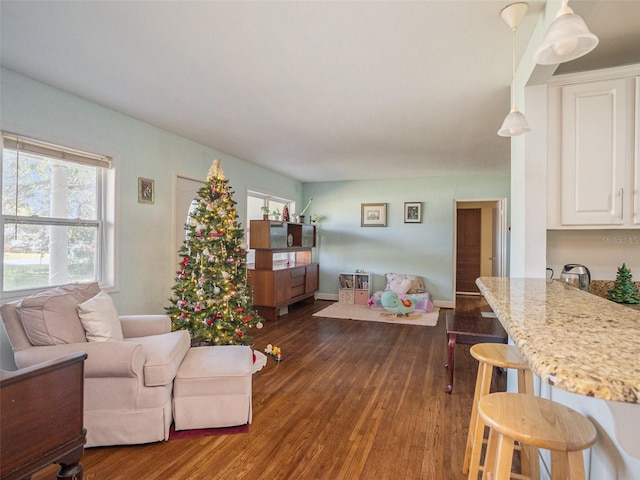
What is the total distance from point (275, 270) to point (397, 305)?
2.04m

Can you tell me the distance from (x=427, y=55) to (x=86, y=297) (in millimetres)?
2838

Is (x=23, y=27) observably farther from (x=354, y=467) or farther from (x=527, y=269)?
(x=527, y=269)

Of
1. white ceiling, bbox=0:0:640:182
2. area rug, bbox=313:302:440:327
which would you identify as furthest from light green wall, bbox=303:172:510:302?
white ceiling, bbox=0:0:640:182

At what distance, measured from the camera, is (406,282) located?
6.35m

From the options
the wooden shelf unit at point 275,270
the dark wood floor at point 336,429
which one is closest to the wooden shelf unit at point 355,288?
the wooden shelf unit at point 275,270

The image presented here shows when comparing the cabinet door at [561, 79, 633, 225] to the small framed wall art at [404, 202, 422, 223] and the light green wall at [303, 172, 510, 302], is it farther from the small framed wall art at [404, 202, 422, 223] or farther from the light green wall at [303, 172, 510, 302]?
the small framed wall art at [404, 202, 422, 223]

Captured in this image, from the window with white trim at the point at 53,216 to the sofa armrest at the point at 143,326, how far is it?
796mm

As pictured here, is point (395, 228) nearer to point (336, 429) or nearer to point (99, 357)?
point (336, 429)

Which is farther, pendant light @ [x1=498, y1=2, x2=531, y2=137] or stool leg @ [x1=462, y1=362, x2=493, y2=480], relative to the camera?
pendant light @ [x1=498, y1=2, x2=531, y2=137]

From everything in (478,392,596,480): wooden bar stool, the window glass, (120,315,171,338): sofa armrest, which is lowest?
(120,315,171,338): sofa armrest

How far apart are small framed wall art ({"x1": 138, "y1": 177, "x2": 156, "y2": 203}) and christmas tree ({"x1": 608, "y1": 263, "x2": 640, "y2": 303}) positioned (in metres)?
3.99

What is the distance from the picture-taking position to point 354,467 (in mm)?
1904

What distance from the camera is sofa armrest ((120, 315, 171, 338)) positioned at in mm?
2660

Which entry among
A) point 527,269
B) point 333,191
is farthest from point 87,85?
point 333,191
